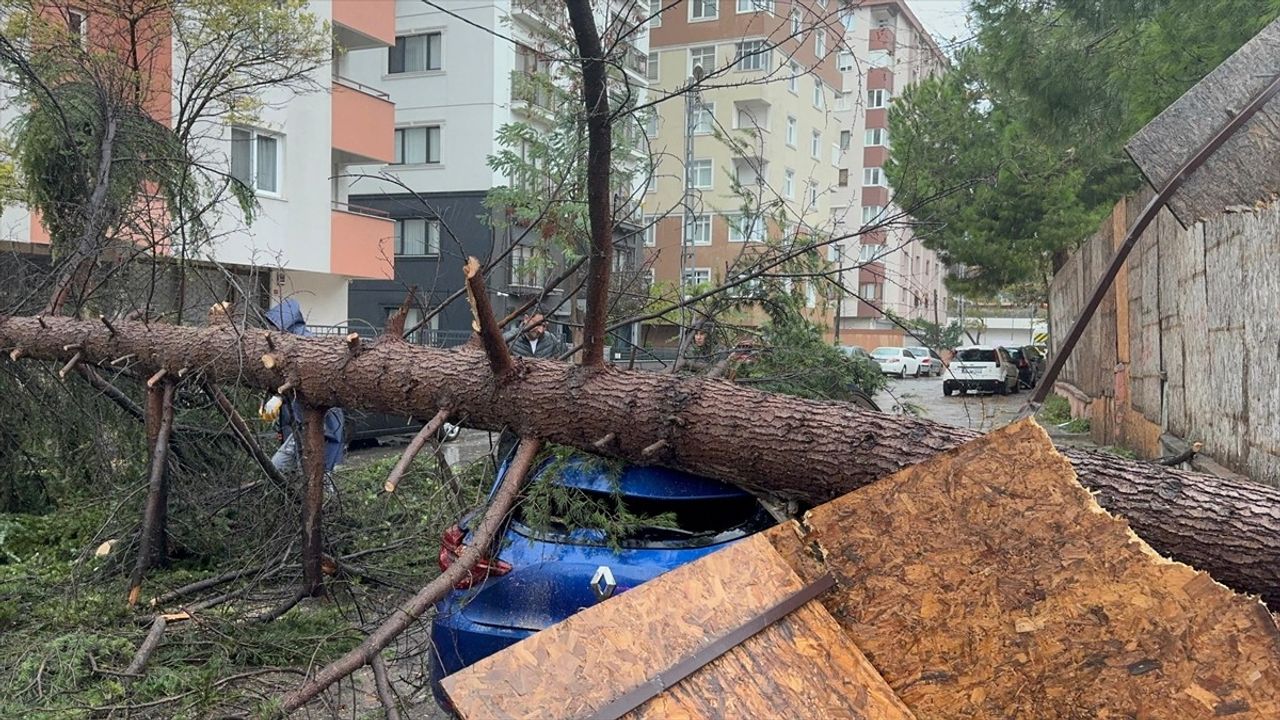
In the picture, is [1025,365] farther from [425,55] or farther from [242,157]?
[242,157]

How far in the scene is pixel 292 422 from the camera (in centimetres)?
465

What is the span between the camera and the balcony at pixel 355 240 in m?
17.8

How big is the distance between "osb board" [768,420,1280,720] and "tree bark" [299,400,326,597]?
237 centimetres

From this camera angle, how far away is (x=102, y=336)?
5461 mm

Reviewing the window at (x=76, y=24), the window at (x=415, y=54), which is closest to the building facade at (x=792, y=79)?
the window at (x=76, y=24)

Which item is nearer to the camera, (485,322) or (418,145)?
(485,322)

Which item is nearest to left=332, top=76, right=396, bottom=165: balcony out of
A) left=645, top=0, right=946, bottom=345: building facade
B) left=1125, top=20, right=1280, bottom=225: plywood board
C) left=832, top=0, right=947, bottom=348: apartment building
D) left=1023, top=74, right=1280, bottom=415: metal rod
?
left=645, top=0, right=946, bottom=345: building facade

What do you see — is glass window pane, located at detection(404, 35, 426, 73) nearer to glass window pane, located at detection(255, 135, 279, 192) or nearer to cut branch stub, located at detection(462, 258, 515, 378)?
glass window pane, located at detection(255, 135, 279, 192)

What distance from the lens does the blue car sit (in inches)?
135

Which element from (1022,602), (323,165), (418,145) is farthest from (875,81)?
(418,145)

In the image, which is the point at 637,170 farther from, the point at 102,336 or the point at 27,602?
the point at 27,602

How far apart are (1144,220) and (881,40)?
2.62 meters

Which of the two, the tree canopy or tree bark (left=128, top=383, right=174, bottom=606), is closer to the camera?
tree bark (left=128, top=383, right=174, bottom=606)

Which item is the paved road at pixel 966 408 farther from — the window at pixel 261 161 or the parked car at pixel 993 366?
the parked car at pixel 993 366
